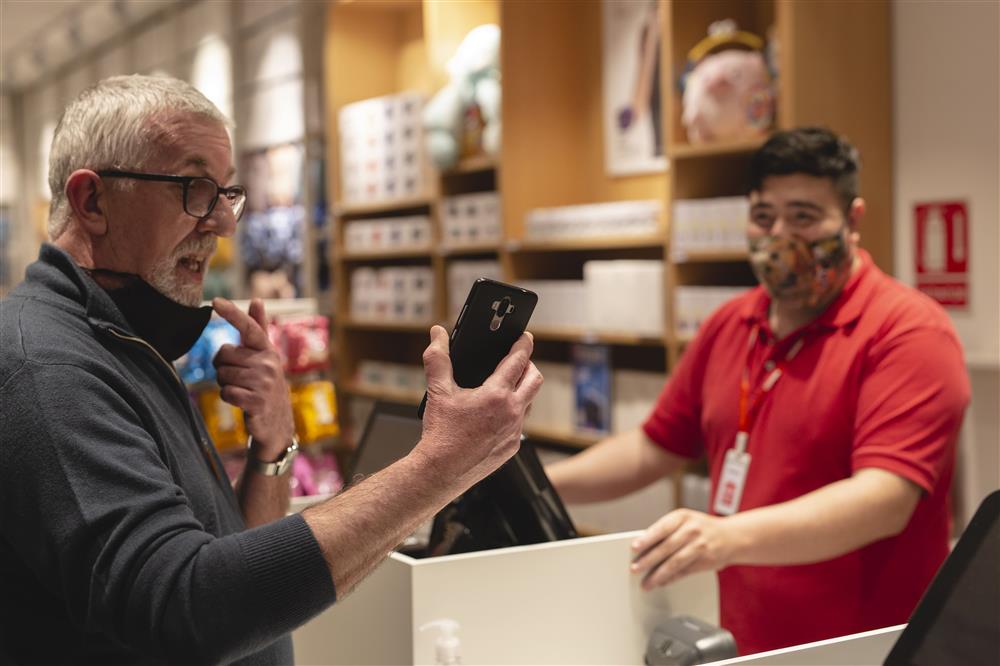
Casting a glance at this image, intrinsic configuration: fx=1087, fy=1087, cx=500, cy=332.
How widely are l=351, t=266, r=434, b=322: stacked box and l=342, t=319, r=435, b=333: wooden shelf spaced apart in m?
0.02

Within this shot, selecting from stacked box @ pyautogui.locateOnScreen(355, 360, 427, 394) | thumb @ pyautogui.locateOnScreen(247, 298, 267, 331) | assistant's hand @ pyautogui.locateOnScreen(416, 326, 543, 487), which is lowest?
stacked box @ pyautogui.locateOnScreen(355, 360, 427, 394)

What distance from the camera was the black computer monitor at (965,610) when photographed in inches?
44.2

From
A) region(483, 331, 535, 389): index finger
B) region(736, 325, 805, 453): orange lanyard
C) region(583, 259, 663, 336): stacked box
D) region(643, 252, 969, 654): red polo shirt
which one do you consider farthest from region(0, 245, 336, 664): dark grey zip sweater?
region(583, 259, 663, 336): stacked box

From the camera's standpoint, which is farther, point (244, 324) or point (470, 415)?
point (244, 324)

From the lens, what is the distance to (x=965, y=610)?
1.14 meters

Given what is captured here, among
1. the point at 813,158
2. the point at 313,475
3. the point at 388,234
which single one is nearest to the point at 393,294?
the point at 388,234

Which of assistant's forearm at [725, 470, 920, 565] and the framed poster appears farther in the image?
the framed poster

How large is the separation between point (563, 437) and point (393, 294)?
5.29ft

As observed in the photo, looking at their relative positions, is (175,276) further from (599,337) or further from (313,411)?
(599,337)

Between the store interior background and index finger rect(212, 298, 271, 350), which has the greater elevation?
the store interior background

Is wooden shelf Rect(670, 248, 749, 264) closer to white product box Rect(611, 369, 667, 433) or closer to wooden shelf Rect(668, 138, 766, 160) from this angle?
wooden shelf Rect(668, 138, 766, 160)

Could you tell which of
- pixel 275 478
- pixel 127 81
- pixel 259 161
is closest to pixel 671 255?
pixel 275 478

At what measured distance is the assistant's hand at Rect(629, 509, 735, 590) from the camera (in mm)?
1718

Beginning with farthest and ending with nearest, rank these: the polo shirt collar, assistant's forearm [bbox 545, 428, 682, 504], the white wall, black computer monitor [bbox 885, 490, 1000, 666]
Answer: the white wall → assistant's forearm [bbox 545, 428, 682, 504] → the polo shirt collar → black computer monitor [bbox 885, 490, 1000, 666]
